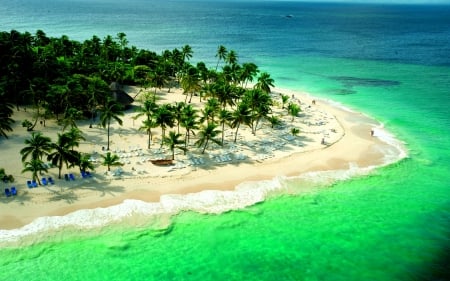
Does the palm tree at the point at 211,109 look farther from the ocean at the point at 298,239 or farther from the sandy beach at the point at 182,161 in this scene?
the ocean at the point at 298,239

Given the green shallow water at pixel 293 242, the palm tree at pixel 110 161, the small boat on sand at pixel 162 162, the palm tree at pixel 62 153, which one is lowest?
the green shallow water at pixel 293 242

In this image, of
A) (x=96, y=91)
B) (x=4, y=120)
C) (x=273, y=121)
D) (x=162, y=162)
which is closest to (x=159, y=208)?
(x=162, y=162)

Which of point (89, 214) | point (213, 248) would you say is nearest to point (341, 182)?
point (213, 248)

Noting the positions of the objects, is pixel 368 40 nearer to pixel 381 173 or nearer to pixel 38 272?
pixel 381 173

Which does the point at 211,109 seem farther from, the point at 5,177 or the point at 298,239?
the point at 5,177

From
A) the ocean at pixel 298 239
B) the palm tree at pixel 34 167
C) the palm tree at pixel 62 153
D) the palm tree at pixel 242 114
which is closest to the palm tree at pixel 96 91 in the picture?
the palm tree at pixel 62 153
